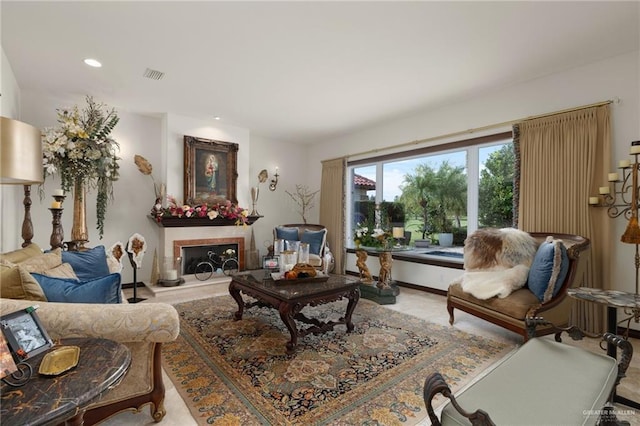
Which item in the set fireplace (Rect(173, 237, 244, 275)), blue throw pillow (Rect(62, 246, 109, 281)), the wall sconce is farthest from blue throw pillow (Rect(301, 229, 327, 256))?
blue throw pillow (Rect(62, 246, 109, 281))

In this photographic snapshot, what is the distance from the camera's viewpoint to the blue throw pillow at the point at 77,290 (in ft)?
5.18

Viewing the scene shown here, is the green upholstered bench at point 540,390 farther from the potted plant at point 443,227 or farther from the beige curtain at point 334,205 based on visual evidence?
the beige curtain at point 334,205

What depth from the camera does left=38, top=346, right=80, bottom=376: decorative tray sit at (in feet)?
3.25

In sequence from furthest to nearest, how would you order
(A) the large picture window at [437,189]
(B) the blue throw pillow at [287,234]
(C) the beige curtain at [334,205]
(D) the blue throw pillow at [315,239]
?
1. (C) the beige curtain at [334,205]
2. (B) the blue throw pillow at [287,234]
3. (D) the blue throw pillow at [315,239]
4. (A) the large picture window at [437,189]

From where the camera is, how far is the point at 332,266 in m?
5.78

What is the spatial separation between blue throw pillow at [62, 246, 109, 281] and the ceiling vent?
202cm

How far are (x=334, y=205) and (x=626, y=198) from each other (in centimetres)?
406

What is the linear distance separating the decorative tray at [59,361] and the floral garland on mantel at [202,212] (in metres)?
3.84

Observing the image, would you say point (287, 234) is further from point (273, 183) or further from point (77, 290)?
point (77, 290)

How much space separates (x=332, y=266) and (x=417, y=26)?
420 centimetres

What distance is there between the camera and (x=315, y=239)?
5438mm

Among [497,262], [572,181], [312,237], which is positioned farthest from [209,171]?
[572,181]

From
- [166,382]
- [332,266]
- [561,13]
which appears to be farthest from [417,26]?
[332,266]

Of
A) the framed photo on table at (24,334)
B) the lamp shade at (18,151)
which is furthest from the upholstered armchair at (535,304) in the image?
the lamp shade at (18,151)
